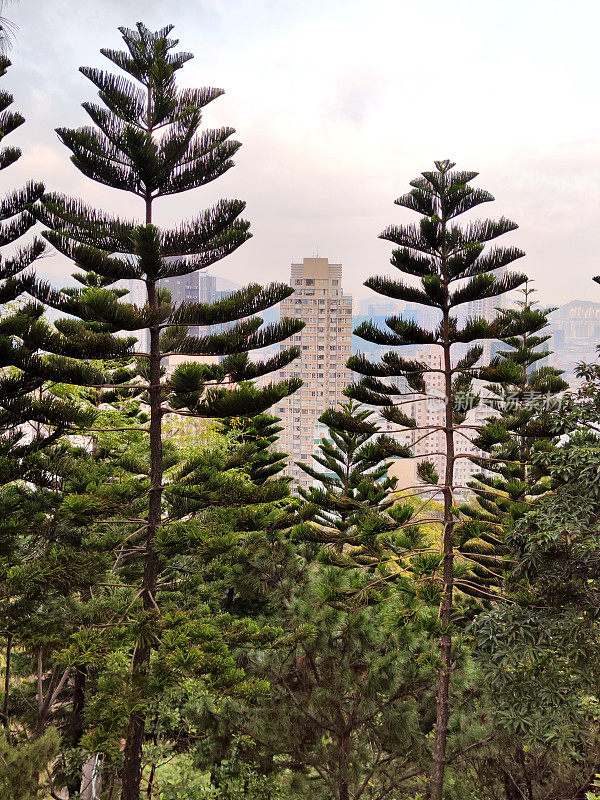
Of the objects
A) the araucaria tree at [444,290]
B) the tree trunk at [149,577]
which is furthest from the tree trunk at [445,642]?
the tree trunk at [149,577]

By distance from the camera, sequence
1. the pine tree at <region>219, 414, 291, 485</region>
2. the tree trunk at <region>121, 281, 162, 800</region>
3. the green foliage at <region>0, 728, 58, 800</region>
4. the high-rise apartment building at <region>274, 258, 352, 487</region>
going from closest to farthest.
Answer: the green foliage at <region>0, 728, 58, 800</region> → the tree trunk at <region>121, 281, 162, 800</region> → the pine tree at <region>219, 414, 291, 485</region> → the high-rise apartment building at <region>274, 258, 352, 487</region>

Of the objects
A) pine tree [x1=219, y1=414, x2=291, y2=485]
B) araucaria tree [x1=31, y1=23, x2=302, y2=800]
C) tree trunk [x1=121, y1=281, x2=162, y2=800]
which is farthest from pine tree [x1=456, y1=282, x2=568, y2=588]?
pine tree [x1=219, y1=414, x2=291, y2=485]

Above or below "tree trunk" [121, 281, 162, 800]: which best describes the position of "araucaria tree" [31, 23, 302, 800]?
above

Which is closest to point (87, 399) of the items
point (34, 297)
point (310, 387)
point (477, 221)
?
point (34, 297)

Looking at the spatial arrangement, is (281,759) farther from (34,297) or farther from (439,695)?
(34,297)

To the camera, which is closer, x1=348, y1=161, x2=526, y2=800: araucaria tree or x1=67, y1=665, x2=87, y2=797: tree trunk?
x1=348, y1=161, x2=526, y2=800: araucaria tree

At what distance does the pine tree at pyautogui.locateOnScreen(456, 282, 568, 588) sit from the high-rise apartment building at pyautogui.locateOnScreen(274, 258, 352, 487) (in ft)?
59.7

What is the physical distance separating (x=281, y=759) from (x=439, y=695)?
169 centimetres

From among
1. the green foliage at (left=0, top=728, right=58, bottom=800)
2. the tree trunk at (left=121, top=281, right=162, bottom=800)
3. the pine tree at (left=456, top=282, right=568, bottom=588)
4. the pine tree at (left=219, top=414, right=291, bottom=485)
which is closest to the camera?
the green foliage at (left=0, top=728, right=58, bottom=800)

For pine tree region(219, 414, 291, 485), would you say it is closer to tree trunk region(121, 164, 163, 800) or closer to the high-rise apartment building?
tree trunk region(121, 164, 163, 800)

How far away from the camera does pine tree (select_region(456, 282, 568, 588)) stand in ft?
15.8

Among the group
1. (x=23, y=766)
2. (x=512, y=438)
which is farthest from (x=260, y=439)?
(x=23, y=766)

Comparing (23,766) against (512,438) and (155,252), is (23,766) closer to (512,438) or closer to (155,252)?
(155,252)

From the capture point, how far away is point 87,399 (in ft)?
24.4
